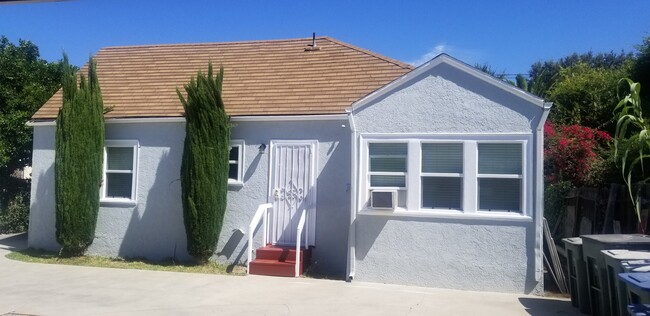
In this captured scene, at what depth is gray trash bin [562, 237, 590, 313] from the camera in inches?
309

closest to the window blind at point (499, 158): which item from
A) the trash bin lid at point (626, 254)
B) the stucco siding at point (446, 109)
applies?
the stucco siding at point (446, 109)

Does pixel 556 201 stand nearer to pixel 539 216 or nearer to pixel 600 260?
pixel 539 216

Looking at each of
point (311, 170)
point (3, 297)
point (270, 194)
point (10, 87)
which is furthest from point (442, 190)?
point (10, 87)

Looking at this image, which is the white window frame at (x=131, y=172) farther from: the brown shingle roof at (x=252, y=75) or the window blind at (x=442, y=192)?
the window blind at (x=442, y=192)

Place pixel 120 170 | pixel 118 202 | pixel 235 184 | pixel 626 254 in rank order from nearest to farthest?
pixel 626 254 → pixel 235 184 → pixel 118 202 → pixel 120 170

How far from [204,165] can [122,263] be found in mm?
2884

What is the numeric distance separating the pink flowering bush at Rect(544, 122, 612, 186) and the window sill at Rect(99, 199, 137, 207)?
29.0 ft

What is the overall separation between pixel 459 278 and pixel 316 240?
9.94ft

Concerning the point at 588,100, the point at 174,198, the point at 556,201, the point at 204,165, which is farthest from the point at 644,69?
the point at 174,198

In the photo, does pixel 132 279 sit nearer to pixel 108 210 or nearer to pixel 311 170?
pixel 108 210

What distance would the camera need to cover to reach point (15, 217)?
16.9m

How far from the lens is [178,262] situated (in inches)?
486

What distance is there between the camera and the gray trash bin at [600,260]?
22.9 feet

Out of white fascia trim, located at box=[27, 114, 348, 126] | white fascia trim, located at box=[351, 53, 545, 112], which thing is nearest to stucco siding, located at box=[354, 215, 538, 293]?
white fascia trim, located at box=[351, 53, 545, 112]
